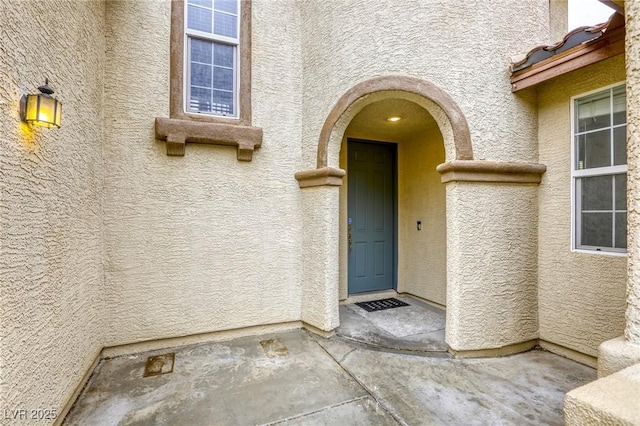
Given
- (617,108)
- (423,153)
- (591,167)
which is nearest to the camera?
(617,108)

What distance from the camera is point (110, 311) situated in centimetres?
378

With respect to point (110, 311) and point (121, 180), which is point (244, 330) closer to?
point (110, 311)

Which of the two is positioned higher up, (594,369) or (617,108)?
(617,108)

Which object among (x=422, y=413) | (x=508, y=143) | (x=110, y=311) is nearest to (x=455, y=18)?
(x=508, y=143)

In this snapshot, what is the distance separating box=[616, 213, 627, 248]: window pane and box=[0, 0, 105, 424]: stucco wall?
18.3 feet

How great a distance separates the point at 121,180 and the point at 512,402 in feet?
17.0

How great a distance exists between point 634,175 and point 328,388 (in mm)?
3156

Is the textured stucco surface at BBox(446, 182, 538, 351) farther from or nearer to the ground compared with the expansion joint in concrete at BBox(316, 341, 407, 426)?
farther from the ground

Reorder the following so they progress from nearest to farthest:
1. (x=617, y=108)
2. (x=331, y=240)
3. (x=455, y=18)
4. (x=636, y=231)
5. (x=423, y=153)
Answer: (x=636, y=231) → (x=617, y=108) → (x=455, y=18) → (x=331, y=240) → (x=423, y=153)

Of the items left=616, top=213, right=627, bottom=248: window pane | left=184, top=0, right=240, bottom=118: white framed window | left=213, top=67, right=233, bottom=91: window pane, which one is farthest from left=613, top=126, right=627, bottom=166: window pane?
Answer: left=213, top=67, right=233, bottom=91: window pane

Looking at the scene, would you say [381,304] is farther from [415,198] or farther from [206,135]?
[206,135]

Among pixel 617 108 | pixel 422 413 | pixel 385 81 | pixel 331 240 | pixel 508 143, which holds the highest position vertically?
pixel 385 81

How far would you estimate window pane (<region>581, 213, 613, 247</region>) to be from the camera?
334 cm

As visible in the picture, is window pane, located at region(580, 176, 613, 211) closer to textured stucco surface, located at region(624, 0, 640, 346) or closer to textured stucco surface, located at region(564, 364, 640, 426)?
textured stucco surface, located at region(624, 0, 640, 346)
